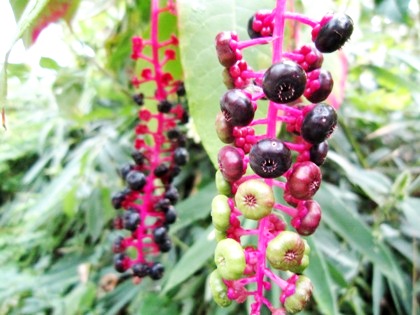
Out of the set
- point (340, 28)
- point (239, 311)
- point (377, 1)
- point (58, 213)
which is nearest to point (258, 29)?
point (340, 28)

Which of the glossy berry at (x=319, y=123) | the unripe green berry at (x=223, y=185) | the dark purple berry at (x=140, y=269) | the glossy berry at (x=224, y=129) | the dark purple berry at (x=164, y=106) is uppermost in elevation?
the glossy berry at (x=319, y=123)

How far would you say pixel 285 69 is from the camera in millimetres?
323

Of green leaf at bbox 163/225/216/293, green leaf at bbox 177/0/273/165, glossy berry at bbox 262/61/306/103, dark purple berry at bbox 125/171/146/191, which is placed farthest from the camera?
green leaf at bbox 163/225/216/293

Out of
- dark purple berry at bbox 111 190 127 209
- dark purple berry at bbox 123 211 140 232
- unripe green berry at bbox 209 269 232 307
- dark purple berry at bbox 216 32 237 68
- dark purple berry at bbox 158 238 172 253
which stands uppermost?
dark purple berry at bbox 216 32 237 68

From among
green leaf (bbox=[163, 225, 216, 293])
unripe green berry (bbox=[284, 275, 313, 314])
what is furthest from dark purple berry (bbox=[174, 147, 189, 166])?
unripe green berry (bbox=[284, 275, 313, 314])

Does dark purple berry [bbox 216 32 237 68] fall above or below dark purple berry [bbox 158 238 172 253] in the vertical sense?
above

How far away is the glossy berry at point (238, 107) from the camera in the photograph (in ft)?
1.13

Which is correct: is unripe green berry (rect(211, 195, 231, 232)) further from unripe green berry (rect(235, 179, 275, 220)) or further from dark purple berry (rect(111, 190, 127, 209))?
dark purple berry (rect(111, 190, 127, 209))

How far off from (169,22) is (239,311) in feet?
1.92

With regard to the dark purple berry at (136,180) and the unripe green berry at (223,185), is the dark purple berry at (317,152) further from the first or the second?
the dark purple berry at (136,180)

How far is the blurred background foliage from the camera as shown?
0.83 meters

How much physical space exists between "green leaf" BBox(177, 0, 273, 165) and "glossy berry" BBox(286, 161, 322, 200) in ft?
0.44

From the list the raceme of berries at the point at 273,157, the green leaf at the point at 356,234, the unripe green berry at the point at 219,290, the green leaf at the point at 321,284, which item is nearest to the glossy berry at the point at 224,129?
the raceme of berries at the point at 273,157

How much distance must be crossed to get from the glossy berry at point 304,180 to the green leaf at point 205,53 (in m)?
0.13
